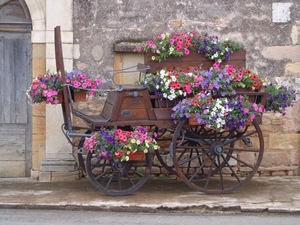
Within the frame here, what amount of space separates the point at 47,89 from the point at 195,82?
173 cm

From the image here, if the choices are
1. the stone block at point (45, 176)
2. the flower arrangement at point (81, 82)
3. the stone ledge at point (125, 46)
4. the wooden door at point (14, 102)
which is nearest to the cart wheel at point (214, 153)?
the flower arrangement at point (81, 82)

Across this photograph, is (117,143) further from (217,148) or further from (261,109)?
(261,109)

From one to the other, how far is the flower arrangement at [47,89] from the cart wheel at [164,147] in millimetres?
1518

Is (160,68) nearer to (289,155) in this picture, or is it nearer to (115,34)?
(115,34)

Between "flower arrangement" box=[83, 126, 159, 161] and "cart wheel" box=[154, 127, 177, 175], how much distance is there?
1.02 metres

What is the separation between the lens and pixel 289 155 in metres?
9.52

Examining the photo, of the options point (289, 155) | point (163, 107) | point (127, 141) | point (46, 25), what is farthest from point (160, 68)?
point (289, 155)

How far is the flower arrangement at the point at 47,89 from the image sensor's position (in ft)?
25.6

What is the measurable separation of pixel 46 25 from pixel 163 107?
2284 mm

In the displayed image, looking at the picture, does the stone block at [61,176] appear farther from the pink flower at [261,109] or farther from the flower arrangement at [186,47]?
the pink flower at [261,109]

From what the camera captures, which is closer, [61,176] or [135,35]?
[61,176]

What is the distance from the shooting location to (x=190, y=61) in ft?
26.6

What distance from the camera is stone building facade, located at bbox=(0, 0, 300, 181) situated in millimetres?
9133

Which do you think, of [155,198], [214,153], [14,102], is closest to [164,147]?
[214,153]
